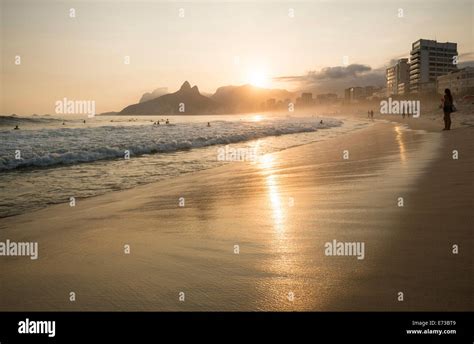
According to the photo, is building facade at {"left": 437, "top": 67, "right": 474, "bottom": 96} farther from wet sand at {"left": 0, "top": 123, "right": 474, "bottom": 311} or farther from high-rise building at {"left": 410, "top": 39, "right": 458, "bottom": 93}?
wet sand at {"left": 0, "top": 123, "right": 474, "bottom": 311}

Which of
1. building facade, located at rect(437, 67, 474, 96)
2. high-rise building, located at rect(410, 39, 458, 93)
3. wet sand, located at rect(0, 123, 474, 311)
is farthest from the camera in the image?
high-rise building, located at rect(410, 39, 458, 93)

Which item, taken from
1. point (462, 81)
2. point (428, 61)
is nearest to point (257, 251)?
point (462, 81)

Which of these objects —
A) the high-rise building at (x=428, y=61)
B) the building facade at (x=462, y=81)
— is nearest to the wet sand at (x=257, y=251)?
the building facade at (x=462, y=81)

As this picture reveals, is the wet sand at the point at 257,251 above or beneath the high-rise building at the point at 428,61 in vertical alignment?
beneath

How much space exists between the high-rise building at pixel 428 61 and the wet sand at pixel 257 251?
6470 inches

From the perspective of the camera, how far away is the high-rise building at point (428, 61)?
14838 cm

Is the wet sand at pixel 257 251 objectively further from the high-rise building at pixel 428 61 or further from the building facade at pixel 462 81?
the high-rise building at pixel 428 61

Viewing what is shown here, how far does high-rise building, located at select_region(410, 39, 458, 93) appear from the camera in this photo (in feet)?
487

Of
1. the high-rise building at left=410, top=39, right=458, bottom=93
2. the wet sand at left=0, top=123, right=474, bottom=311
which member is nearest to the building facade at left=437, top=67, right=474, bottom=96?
the high-rise building at left=410, top=39, right=458, bottom=93

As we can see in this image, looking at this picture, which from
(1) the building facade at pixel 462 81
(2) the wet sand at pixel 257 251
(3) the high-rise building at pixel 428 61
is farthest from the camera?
(3) the high-rise building at pixel 428 61

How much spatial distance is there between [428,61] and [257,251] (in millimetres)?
176807

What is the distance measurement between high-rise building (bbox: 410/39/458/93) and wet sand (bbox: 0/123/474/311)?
16434cm

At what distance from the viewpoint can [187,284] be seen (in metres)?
3.00
